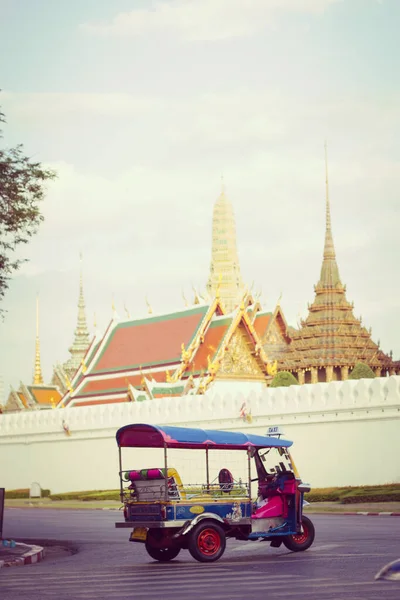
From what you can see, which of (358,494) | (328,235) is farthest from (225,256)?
(358,494)

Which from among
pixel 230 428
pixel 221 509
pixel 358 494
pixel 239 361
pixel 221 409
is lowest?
pixel 358 494

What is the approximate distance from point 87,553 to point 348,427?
656 inches

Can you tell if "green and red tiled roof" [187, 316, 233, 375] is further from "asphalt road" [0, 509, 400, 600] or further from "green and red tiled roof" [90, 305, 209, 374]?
"asphalt road" [0, 509, 400, 600]

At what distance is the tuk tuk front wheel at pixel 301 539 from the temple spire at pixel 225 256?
51.8 metres

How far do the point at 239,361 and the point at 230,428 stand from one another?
44.3 feet

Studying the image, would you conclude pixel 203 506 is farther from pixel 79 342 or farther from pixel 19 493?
pixel 79 342

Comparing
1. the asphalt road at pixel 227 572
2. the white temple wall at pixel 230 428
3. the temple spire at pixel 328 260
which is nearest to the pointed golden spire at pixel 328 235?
the temple spire at pixel 328 260

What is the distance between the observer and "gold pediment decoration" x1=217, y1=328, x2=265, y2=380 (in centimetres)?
4803

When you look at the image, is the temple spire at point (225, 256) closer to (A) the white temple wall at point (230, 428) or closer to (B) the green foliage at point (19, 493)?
(A) the white temple wall at point (230, 428)

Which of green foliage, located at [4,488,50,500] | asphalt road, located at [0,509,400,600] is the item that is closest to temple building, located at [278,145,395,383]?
green foliage, located at [4,488,50,500]

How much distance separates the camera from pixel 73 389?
170 feet

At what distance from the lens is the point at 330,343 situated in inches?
2000

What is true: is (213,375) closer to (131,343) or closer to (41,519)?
(131,343)

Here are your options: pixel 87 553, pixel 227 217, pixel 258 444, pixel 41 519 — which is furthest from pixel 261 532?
pixel 227 217
